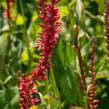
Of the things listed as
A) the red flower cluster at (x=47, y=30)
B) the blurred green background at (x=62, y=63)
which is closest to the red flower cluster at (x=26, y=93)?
the red flower cluster at (x=47, y=30)

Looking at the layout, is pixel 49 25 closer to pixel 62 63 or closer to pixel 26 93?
pixel 26 93

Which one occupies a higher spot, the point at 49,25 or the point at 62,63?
the point at 49,25

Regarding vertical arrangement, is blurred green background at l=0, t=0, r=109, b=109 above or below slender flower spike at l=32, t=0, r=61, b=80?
below

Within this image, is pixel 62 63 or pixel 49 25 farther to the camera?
pixel 62 63

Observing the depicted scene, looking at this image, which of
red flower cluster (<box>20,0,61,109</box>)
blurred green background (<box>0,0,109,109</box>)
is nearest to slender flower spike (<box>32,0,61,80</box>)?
red flower cluster (<box>20,0,61,109</box>)

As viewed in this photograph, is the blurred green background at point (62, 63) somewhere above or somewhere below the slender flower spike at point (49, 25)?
below

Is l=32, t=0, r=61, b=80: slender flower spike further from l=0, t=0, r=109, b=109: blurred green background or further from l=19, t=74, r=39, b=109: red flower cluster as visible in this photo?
l=0, t=0, r=109, b=109: blurred green background

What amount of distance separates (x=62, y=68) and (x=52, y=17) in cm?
88

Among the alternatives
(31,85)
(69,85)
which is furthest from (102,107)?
(31,85)

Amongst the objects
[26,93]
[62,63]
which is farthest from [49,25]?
[62,63]

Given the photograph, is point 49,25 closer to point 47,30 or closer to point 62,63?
point 47,30

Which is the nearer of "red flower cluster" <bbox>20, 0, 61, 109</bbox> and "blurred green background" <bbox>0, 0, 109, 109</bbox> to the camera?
"red flower cluster" <bbox>20, 0, 61, 109</bbox>

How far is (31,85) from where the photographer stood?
88cm

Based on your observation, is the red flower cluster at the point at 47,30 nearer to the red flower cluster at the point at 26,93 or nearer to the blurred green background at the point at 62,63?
the red flower cluster at the point at 26,93
